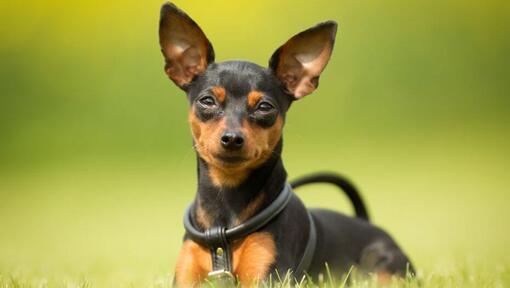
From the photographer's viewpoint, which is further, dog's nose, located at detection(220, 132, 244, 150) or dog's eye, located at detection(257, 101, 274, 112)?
dog's eye, located at detection(257, 101, 274, 112)

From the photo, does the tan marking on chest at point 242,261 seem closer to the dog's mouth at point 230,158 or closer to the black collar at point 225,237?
the black collar at point 225,237

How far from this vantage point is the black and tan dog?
201 inches

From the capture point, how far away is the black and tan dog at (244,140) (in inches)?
201

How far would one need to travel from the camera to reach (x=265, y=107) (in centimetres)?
517

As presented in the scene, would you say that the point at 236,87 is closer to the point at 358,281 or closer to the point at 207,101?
the point at 207,101

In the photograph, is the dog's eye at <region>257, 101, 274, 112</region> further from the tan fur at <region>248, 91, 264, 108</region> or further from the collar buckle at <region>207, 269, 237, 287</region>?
the collar buckle at <region>207, 269, 237, 287</region>

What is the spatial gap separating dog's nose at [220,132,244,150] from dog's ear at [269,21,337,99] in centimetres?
69

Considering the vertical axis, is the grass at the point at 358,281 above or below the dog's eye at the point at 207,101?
below

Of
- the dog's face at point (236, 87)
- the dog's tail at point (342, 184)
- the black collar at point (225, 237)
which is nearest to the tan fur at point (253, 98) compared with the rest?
the dog's face at point (236, 87)

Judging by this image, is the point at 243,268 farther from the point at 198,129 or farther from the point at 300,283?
the point at 198,129

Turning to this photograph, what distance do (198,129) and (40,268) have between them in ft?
8.37

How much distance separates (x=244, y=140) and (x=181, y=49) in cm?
89

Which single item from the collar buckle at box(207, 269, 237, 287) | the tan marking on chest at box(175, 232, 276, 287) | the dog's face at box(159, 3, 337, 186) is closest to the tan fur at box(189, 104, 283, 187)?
the dog's face at box(159, 3, 337, 186)

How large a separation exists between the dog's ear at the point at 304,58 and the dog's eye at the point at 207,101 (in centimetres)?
49
